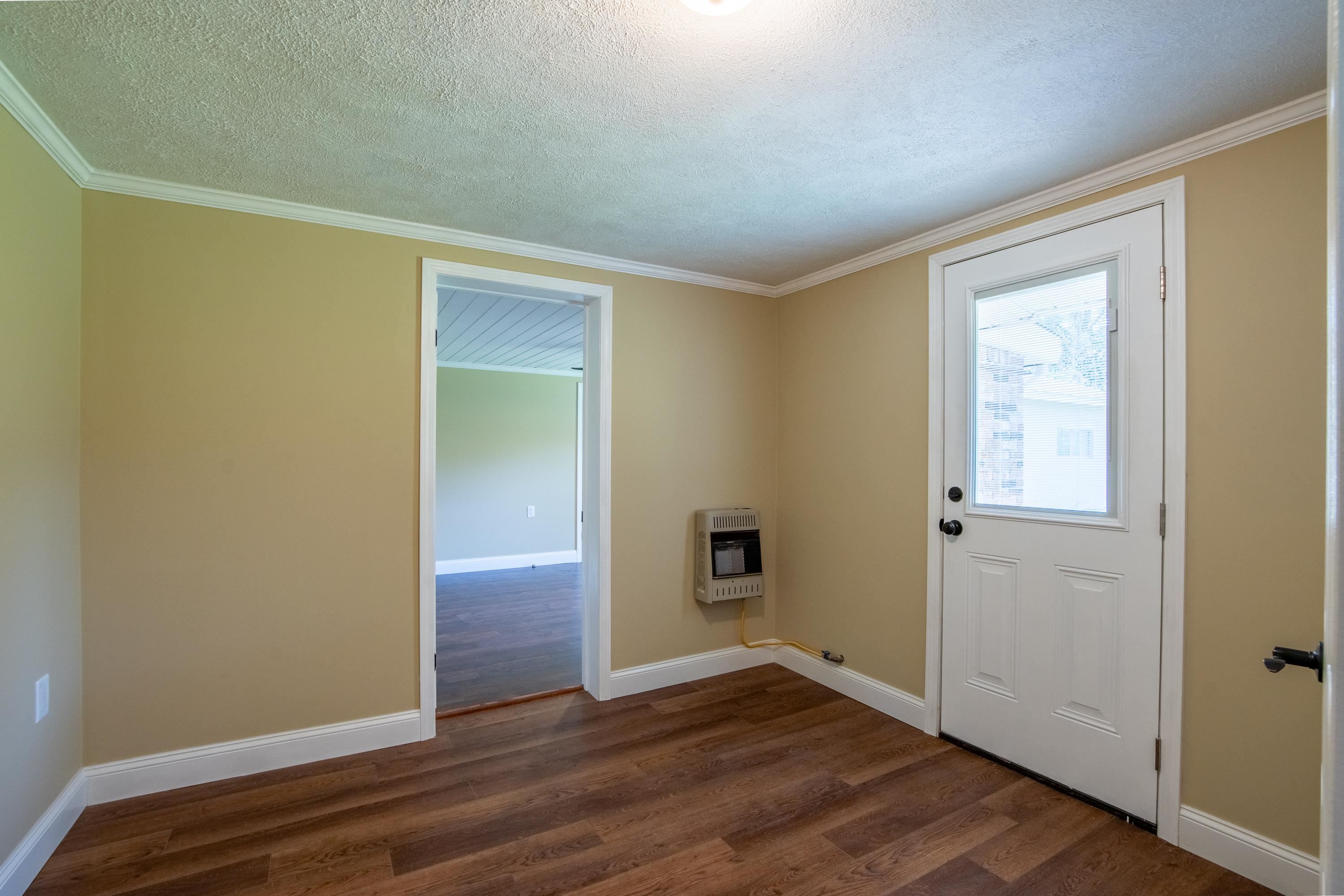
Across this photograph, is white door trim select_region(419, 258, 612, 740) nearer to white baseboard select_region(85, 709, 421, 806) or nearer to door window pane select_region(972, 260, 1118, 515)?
white baseboard select_region(85, 709, 421, 806)

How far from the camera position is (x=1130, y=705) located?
232cm

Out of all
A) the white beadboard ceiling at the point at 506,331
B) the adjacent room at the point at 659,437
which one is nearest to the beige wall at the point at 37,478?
the adjacent room at the point at 659,437

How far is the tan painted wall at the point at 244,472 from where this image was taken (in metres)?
2.46

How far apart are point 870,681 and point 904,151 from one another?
253 centimetres

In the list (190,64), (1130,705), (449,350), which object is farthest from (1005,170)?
(449,350)

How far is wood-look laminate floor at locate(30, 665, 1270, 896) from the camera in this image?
79.2 inches

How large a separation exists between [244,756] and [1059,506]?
3.46 metres

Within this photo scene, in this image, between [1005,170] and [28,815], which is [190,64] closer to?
[28,815]

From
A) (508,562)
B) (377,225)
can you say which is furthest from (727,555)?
(508,562)

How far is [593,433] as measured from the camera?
354cm

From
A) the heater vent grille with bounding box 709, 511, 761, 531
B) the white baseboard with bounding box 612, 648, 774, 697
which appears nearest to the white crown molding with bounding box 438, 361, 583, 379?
the heater vent grille with bounding box 709, 511, 761, 531

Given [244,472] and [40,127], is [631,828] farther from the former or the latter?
[40,127]

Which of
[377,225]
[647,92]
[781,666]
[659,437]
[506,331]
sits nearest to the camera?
[647,92]

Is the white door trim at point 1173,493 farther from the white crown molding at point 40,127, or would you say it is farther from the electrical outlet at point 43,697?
the electrical outlet at point 43,697
